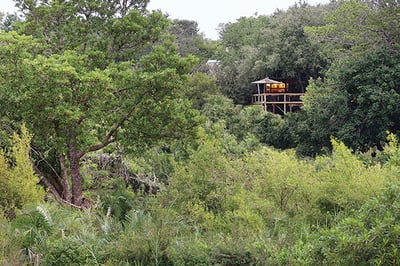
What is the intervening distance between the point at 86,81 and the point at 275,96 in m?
20.8

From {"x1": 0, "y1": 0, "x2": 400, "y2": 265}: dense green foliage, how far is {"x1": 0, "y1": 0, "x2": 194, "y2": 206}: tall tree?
0.09 ft

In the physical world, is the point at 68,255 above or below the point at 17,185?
below

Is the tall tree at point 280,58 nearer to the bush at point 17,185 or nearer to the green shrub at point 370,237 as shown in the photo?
the bush at point 17,185

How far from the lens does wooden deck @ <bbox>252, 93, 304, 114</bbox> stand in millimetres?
27219

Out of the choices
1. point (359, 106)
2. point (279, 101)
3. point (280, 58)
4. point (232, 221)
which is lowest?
point (232, 221)

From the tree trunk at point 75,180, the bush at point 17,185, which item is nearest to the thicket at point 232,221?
the bush at point 17,185

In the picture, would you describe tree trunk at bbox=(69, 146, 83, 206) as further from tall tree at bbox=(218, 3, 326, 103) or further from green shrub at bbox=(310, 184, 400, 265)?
tall tree at bbox=(218, 3, 326, 103)

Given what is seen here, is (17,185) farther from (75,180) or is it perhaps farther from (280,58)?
(280,58)

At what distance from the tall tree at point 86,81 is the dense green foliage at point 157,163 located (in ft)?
0.09

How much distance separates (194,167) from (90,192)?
3.76 meters

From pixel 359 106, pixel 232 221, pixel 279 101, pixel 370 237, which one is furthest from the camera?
pixel 279 101

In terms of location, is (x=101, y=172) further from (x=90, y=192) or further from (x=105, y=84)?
(x=105, y=84)

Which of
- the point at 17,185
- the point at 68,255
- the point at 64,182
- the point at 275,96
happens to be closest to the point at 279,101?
the point at 275,96

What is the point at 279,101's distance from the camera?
1102 inches
